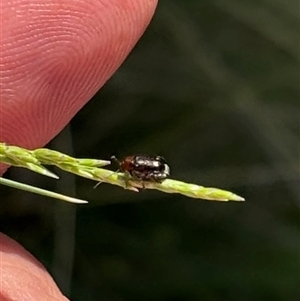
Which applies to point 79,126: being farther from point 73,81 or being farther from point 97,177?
point 97,177

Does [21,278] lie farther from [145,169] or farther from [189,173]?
[189,173]

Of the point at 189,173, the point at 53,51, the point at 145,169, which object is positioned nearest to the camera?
the point at 145,169

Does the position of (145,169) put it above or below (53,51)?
below

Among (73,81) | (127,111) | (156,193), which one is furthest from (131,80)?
(73,81)

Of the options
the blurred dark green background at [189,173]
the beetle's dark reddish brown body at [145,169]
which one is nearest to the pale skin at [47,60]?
the beetle's dark reddish brown body at [145,169]

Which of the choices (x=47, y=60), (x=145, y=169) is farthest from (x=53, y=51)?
(x=145, y=169)

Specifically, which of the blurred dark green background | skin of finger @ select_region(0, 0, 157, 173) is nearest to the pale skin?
skin of finger @ select_region(0, 0, 157, 173)
